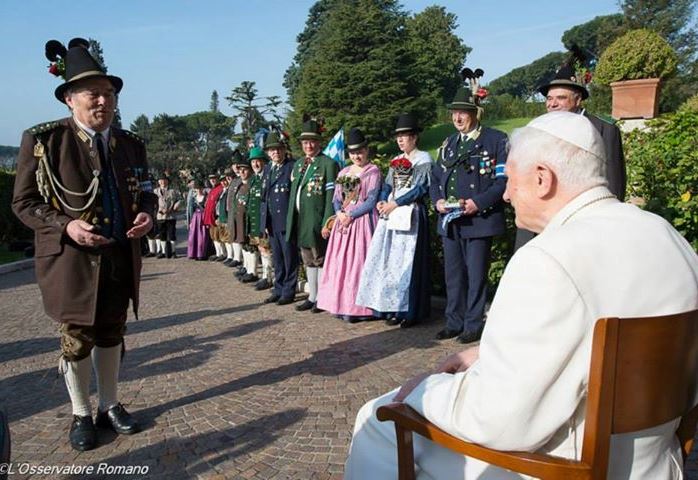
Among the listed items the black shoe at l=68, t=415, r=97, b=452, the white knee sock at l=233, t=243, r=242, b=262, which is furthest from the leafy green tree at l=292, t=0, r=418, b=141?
the black shoe at l=68, t=415, r=97, b=452

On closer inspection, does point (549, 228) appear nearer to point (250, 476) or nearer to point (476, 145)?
point (250, 476)

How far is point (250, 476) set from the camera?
299 centimetres

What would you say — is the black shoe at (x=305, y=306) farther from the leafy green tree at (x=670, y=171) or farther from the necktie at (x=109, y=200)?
the leafy green tree at (x=670, y=171)

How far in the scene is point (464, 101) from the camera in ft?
17.0

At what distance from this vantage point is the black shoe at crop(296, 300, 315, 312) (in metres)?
7.17

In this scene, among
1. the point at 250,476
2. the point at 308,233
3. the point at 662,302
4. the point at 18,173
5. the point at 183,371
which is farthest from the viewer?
the point at 308,233

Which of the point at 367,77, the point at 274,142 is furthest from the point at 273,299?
the point at 367,77

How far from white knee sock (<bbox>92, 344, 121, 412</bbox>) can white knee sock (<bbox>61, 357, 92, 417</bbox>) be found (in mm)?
116

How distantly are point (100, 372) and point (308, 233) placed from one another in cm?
361

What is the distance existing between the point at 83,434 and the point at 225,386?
124 cm

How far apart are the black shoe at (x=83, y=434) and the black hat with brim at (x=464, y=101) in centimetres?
407

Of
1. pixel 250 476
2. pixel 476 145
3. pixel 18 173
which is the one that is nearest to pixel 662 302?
pixel 250 476

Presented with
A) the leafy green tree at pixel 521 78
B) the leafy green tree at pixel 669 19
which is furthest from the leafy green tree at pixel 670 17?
the leafy green tree at pixel 521 78

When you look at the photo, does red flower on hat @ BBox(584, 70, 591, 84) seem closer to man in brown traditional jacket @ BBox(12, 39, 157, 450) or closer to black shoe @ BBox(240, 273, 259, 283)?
man in brown traditional jacket @ BBox(12, 39, 157, 450)
